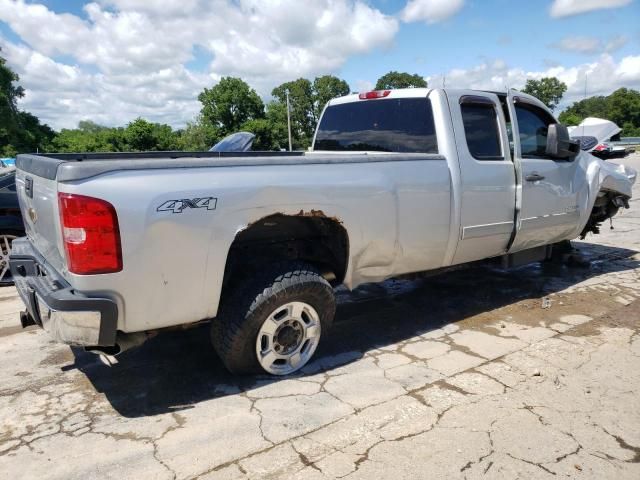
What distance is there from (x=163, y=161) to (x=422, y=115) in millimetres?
2398

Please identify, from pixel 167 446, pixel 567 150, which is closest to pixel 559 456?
pixel 167 446

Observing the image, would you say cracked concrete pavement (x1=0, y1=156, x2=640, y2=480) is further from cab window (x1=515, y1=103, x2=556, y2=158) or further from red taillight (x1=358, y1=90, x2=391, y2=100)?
red taillight (x1=358, y1=90, x2=391, y2=100)

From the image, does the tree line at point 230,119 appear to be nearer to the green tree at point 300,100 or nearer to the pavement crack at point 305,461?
the green tree at point 300,100

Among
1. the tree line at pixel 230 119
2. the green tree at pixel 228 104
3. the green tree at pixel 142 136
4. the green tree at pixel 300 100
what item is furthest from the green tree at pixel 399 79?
the green tree at pixel 142 136

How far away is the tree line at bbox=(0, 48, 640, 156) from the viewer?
148 feet

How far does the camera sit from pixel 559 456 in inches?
99.2

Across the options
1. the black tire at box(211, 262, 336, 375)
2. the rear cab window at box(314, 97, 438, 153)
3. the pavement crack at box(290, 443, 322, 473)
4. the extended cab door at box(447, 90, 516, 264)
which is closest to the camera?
the pavement crack at box(290, 443, 322, 473)

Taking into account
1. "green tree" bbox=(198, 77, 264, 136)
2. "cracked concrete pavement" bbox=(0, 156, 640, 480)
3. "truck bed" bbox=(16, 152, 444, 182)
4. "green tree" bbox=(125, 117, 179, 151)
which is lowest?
"cracked concrete pavement" bbox=(0, 156, 640, 480)

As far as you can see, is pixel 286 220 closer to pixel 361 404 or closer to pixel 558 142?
pixel 361 404

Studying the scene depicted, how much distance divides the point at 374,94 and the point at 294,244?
74.4 inches

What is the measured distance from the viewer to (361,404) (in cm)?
305

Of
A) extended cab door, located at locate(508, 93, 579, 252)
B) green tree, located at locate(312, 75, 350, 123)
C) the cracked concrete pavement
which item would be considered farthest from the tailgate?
green tree, located at locate(312, 75, 350, 123)

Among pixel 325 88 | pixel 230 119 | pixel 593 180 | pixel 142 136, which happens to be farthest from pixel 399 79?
pixel 593 180

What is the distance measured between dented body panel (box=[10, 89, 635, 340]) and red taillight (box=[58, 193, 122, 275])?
0.04 m
